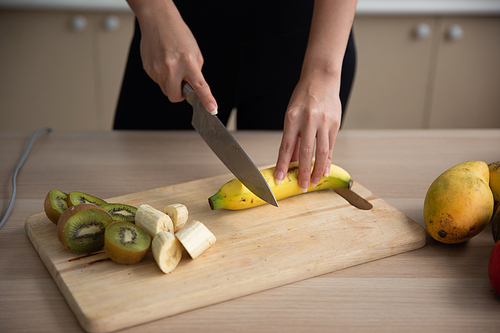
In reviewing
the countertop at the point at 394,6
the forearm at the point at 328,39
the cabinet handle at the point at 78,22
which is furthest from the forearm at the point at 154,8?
the cabinet handle at the point at 78,22

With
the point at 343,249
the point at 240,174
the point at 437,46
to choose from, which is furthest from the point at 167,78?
the point at 437,46

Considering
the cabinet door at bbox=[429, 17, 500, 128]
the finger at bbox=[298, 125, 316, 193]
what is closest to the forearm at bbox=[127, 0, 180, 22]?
the finger at bbox=[298, 125, 316, 193]

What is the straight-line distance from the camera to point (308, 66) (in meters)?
1.02

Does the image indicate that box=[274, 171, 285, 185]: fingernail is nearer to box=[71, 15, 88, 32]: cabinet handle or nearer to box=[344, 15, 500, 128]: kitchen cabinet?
box=[344, 15, 500, 128]: kitchen cabinet

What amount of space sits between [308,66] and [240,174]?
0.33 meters

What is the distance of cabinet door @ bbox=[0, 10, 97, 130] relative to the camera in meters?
2.50

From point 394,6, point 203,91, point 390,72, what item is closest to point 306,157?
point 203,91

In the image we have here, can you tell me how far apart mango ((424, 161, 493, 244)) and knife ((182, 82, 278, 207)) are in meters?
0.30

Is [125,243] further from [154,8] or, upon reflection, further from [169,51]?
[154,8]

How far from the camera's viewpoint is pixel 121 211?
834 millimetres

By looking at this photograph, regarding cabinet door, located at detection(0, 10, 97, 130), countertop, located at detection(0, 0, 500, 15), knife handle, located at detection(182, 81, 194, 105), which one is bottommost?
cabinet door, located at detection(0, 10, 97, 130)

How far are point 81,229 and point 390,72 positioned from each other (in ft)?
8.02

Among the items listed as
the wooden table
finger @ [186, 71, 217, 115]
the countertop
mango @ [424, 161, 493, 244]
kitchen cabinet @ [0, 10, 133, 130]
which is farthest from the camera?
kitchen cabinet @ [0, 10, 133, 130]

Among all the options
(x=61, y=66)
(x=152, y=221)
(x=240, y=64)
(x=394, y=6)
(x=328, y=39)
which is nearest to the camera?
(x=152, y=221)
